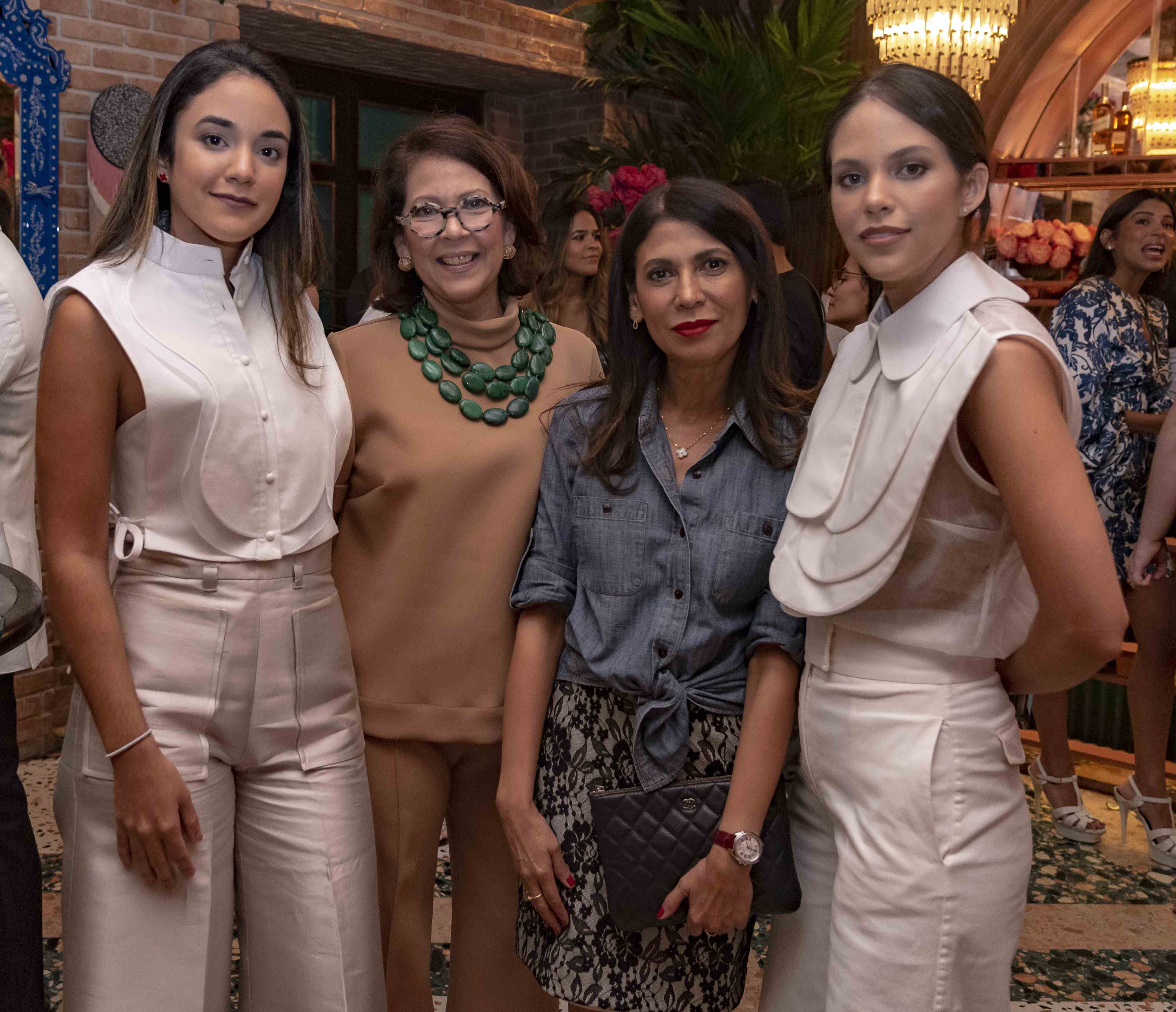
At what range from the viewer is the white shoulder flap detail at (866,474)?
131 cm

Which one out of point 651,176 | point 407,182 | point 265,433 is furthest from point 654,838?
point 651,176

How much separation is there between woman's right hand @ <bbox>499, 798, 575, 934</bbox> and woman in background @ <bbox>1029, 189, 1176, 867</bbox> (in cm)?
239

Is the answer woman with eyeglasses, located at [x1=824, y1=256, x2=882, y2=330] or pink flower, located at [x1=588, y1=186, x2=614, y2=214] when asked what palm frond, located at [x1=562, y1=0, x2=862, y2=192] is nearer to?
pink flower, located at [x1=588, y1=186, x2=614, y2=214]

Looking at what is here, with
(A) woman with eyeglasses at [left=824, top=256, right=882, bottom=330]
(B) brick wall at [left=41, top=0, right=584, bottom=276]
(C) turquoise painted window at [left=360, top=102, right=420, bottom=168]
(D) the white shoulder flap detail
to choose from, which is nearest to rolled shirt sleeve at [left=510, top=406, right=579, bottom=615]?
(D) the white shoulder flap detail

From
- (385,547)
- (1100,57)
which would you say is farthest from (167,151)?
(1100,57)

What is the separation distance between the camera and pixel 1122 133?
6332 mm

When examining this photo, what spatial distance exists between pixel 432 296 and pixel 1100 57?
19.1ft

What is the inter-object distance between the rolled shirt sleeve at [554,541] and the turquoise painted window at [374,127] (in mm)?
4710

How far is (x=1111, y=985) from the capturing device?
269 cm

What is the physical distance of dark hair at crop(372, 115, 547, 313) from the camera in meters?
1.90

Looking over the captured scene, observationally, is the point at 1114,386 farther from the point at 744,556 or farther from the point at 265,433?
the point at 265,433

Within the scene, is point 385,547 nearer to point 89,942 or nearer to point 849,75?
point 89,942

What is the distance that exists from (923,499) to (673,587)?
40 cm

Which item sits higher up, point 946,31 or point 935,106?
point 946,31
